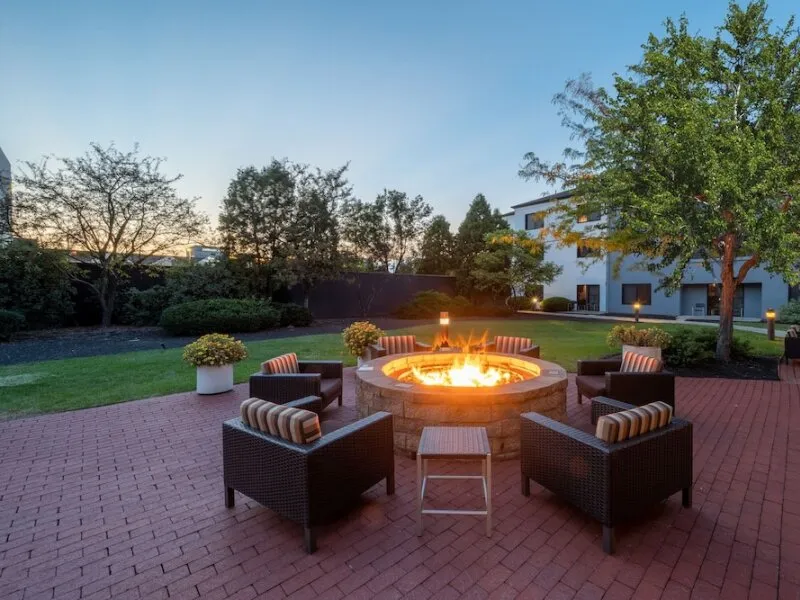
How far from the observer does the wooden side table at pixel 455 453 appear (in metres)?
2.84

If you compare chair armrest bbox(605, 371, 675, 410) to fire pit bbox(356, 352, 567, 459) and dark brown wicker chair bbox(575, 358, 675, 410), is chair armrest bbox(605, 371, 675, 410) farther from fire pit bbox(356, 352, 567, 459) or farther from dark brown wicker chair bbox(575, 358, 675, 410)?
fire pit bbox(356, 352, 567, 459)

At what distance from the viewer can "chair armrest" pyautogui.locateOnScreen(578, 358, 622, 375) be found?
593 centimetres

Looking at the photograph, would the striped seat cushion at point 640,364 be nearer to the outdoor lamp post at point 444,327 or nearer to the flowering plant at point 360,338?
the outdoor lamp post at point 444,327

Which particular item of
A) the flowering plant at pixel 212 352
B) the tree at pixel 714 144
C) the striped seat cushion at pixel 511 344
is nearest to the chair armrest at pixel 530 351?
the striped seat cushion at pixel 511 344

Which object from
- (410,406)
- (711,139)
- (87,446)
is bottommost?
(87,446)

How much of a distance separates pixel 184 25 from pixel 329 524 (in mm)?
10485

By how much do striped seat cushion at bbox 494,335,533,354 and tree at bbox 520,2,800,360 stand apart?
319 centimetres

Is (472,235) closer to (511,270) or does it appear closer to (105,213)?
(511,270)

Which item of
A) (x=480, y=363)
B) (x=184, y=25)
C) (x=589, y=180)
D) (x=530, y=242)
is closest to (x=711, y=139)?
(x=589, y=180)

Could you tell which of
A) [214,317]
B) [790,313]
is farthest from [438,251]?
[790,313]

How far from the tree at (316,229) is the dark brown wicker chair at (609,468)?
596 inches

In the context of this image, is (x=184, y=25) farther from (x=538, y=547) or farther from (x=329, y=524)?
(x=538, y=547)

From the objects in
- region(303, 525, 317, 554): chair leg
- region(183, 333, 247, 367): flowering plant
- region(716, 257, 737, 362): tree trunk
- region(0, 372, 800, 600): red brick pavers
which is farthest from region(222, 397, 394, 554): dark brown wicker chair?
region(716, 257, 737, 362): tree trunk

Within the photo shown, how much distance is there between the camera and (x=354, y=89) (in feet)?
38.4
